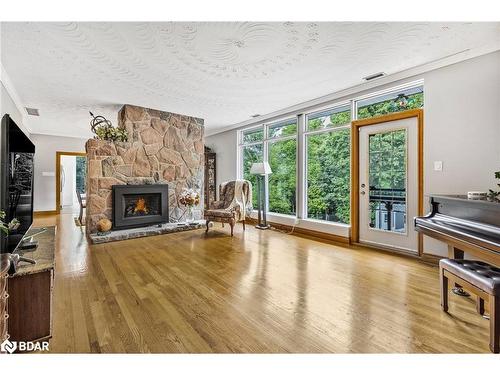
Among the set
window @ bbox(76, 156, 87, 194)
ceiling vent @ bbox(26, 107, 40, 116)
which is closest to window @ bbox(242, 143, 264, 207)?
ceiling vent @ bbox(26, 107, 40, 116)

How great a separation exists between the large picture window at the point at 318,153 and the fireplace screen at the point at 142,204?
2423mm

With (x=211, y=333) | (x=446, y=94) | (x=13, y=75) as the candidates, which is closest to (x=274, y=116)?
(x=446, y=94)

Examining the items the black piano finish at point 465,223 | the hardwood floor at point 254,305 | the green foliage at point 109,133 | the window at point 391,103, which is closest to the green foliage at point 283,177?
the window at point 391,103

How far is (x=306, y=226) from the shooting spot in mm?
4680

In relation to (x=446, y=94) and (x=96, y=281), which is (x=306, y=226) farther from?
(x=96, y=281)

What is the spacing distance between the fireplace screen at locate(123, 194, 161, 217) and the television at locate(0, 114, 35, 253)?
2.03 meters

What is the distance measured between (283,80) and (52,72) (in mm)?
3003

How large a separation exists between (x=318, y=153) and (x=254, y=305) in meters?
3.29

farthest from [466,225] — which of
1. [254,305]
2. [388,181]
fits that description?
[254,305]

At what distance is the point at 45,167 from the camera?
23.7 ft

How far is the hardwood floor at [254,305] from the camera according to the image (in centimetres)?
154

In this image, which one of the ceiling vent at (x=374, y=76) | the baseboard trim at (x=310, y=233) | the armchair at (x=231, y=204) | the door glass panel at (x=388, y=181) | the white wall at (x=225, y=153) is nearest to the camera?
the ceiling vent at (x=374, y=76)

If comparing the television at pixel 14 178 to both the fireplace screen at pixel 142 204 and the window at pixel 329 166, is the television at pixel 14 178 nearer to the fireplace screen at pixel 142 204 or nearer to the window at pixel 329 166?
the fireplace screen at pixel 142 204

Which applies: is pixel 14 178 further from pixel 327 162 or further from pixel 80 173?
pixel 80 173
